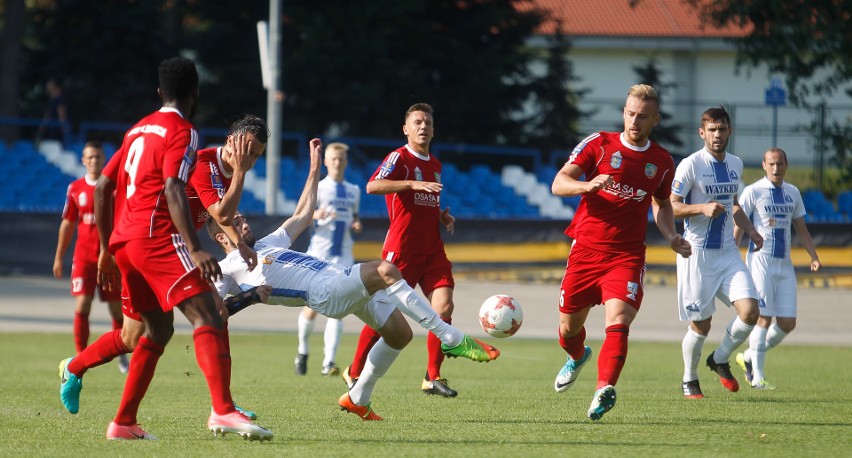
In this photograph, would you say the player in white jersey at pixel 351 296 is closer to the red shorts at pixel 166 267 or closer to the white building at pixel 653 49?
the red shorts at pixel 166 267

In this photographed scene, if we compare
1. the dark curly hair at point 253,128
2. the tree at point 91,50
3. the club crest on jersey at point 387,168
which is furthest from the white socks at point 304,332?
the tree at point 91,50

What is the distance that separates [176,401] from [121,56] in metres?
22.6

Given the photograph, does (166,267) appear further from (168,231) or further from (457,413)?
(457,413)

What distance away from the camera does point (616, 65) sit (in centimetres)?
5109

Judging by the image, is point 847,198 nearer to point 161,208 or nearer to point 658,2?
point 161,208

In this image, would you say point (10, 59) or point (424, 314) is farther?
point (10, 59)

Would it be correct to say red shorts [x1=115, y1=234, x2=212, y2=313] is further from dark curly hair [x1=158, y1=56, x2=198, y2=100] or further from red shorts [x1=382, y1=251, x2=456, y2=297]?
red shorts [x1=382, y1=251, x2=456, y2=297]

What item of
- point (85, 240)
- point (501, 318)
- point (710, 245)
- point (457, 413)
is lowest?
point (457, 413)

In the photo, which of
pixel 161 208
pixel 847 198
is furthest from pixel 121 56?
pixel 161 208

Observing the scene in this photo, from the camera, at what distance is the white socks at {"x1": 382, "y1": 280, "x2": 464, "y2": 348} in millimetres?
7617

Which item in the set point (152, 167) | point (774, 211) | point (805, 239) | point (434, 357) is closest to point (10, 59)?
point (434, 357)

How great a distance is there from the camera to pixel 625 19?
51.2 metres

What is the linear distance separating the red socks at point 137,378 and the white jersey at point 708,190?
15.6ft

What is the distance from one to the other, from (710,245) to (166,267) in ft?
17.0
